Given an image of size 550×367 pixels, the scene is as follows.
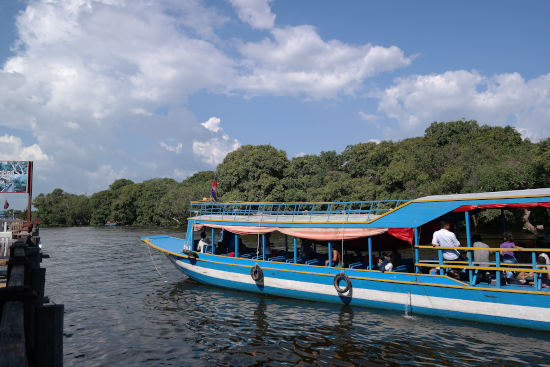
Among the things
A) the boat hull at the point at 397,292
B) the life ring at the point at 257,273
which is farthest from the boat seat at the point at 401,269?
the life ring at the point at 257,273

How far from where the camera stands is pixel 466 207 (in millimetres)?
11719

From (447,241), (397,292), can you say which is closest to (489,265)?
(447,241)

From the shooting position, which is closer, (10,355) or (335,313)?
(10,355)

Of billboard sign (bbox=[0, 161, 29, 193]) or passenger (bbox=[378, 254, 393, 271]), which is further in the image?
billboard sign (bbox=[0, 161, 29, 193])

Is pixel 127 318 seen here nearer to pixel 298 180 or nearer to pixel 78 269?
pixel 78 269

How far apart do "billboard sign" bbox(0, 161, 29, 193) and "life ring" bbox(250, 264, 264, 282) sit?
44.3 ft

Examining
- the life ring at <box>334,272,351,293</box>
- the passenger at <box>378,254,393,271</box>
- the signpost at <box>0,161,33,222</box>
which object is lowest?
the life ring at <box>334,272,351,293</box>

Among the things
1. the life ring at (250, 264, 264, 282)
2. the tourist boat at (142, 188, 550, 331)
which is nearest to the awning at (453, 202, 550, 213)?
the tourist boat at (142, 188, 550, 331)

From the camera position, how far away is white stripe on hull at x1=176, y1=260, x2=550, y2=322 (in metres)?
10.5

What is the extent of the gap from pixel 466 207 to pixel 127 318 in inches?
466

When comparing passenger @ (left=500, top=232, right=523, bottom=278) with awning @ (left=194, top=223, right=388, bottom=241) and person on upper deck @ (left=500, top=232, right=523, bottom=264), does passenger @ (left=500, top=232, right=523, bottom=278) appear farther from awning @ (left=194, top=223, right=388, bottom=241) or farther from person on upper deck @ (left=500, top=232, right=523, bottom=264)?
awning @ (left=194, top=223, right=388, bottom=241)

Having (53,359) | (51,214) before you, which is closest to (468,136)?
(53,359)

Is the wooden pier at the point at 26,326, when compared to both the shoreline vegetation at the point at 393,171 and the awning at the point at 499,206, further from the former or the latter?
the shoreline vegetation at the point at 393,171

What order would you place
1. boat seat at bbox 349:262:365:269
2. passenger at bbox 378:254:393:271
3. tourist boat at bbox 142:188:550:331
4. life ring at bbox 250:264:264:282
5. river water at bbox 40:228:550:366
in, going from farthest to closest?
life ring at bbox 250:264:264:282 < boat seat at bbox 349:262:365:269 < passenger at bbox 378:254:393:271 < tourist boat at bbox 142:188:550:331 < river water at bbox 40:228:550:366
